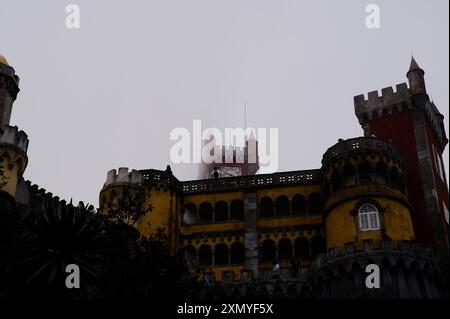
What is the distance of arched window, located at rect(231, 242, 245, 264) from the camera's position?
47406 mm

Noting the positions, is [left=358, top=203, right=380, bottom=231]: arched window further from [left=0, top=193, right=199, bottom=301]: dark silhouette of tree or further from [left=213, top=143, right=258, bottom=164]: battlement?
[left=213, top=143, right=258, bottom=164]: battlement

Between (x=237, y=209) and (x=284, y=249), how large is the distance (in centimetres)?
514

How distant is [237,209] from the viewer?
49406 millimetres

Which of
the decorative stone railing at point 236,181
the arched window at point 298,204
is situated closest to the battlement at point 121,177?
the decorative stone railing at point 236,181

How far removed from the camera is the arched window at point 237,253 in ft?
156

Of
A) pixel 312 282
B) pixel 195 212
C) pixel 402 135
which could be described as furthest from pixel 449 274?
pixel 195 212

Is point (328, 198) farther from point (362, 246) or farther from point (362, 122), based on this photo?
point (362, 122)

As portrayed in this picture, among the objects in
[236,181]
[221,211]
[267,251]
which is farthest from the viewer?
[236,181]

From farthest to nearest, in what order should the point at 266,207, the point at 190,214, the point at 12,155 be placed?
1. the point at 190,214
2. the point at 266,207
3. the point at 12,155

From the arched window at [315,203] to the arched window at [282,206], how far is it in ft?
5.91

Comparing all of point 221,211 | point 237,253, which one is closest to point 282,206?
point 221,211

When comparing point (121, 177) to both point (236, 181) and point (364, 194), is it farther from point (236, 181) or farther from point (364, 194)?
point (364, 194)
